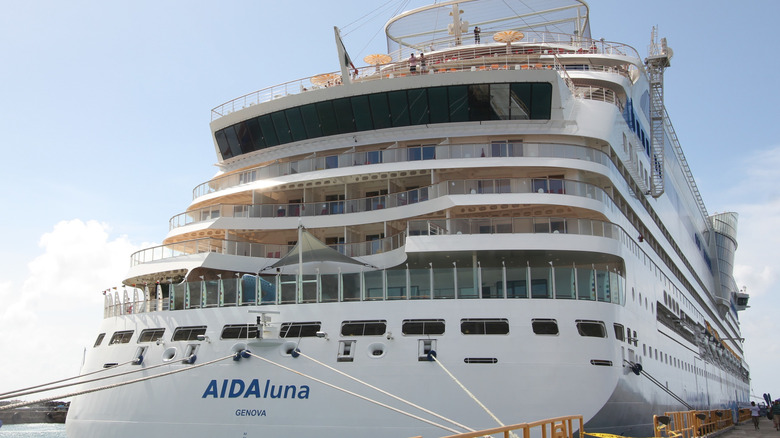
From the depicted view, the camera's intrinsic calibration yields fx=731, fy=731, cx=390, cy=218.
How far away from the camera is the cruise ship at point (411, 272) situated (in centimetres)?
1814

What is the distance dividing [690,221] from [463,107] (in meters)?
35.8

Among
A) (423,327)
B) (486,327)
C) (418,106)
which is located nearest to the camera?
(486,327)

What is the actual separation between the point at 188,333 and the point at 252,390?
3102 millimetres

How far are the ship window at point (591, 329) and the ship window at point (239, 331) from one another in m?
8.60

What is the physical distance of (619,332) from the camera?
65.7ft

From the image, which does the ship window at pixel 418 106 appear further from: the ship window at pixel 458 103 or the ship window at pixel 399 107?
the ship window at pixel 458 103

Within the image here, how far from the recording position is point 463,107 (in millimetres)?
24703

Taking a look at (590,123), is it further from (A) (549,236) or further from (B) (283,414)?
(B) (283,414)

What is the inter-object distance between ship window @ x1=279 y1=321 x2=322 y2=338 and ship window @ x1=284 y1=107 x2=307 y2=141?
9.51m

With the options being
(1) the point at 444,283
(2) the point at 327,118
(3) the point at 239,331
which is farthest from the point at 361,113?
(3) the point at 239,331

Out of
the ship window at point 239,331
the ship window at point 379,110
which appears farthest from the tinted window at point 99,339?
the ship window at point 379,110

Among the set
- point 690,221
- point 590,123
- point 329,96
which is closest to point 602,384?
point 590,123

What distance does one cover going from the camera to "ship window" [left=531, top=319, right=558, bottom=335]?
18594 mm

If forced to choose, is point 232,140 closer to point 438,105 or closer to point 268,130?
point 268,130
